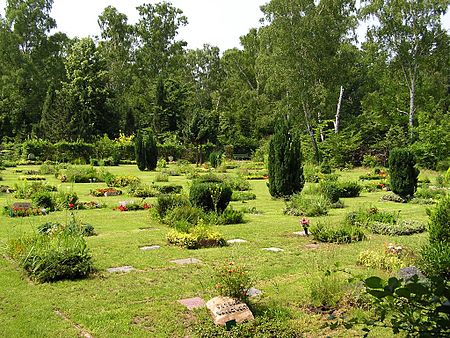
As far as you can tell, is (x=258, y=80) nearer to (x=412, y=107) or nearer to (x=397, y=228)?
(x=412, y=107)

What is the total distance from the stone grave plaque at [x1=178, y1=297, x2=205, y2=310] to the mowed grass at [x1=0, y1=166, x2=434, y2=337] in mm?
118

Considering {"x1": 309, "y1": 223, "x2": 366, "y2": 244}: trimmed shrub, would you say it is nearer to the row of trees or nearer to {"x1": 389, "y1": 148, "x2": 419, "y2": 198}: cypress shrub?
{"x1": 389, "y1": 148, "x2": 419, "y2": 198}: cypress shrub

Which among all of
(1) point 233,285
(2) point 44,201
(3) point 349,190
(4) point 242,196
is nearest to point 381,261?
(1) point 233,285

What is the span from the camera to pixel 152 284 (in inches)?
259

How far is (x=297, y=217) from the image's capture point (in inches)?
524

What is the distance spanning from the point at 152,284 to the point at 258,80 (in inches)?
1750

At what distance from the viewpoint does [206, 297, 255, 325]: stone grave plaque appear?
5.04 metres

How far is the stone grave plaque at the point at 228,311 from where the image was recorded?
5043 millimetres

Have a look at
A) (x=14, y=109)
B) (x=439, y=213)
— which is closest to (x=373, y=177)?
(x=439, y=213)

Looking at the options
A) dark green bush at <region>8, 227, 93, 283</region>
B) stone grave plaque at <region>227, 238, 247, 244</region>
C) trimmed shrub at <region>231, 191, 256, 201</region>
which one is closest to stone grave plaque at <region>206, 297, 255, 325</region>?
dark green bush at <region>8, 227, 93, 283</region>

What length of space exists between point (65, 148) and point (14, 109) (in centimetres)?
1538

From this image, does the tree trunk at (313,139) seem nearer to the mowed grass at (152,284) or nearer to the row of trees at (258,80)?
the row of trees at (258,80)

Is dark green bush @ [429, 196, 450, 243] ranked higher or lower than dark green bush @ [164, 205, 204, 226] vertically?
higher

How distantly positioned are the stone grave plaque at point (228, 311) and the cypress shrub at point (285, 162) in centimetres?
1174
